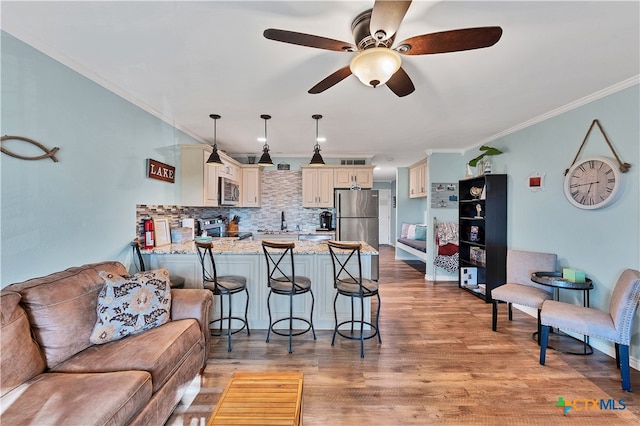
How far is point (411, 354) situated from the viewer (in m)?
2.62

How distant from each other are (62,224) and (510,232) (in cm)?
501

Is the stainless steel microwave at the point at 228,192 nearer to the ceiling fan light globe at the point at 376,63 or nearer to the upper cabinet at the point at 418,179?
the ceiling fan light globe at the point at 376,63

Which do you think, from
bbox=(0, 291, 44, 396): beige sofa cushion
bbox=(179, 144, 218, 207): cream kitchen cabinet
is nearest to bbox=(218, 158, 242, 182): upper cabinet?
bbox=(179, 144, 218, 207): cream kitchen cabinet

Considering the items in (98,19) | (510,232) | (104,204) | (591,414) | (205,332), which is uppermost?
(98,19)

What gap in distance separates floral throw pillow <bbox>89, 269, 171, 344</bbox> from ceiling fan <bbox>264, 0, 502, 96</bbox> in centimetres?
186

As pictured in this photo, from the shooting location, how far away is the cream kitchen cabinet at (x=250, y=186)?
5410 millimetres

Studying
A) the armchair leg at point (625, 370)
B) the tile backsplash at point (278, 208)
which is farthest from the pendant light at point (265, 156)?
the armchair leg at point (625, 370)

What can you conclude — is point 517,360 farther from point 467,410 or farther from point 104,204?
point 104,204

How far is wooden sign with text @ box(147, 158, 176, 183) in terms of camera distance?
320 cm

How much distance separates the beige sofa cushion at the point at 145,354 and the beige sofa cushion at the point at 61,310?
8cm

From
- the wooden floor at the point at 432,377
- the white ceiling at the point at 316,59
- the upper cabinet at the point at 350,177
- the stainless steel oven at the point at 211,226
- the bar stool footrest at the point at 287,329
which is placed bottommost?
the wooden floor at the point at 432,377

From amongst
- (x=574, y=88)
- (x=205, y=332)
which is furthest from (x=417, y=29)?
(x=205, y=332)

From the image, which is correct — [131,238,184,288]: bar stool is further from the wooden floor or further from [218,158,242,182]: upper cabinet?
[218,158,242,182]: upper cabinet

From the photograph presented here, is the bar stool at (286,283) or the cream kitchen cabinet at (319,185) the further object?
the cream kitchen cabinet at (319,185)
